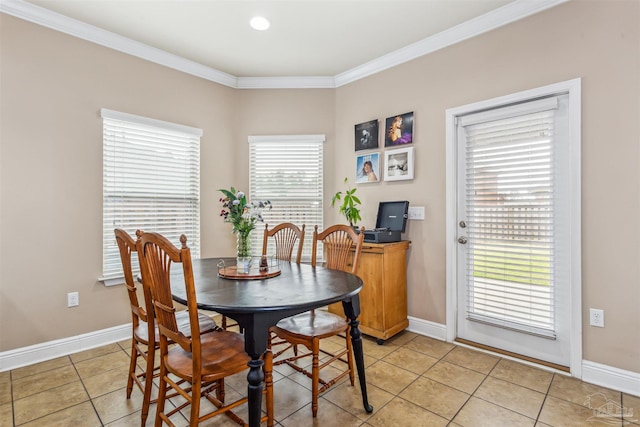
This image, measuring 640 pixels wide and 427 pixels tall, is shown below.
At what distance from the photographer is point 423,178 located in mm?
3076

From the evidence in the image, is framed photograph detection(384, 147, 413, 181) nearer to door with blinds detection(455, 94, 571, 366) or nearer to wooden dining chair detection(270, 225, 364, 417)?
door with blinds detection(455, 94, 571, 366)

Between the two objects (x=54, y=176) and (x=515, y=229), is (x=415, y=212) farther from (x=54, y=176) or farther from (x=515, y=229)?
(x=54, y=176)

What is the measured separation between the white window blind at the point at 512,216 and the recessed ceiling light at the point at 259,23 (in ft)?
6.20

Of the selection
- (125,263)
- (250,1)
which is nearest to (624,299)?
(125,263)

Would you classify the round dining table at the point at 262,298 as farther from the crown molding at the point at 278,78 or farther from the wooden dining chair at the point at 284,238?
the crown molding at the point at 278,78

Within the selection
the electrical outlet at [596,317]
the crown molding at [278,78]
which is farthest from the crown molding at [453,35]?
the electrical outlet at [596,317]

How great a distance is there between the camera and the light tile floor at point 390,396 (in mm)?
1829

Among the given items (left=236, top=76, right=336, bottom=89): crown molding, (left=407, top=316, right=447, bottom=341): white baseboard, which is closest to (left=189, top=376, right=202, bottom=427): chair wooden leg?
(left=407, top=316, right=447, bottom=341): white baseboard

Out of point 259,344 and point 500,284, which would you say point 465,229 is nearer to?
point 500,284

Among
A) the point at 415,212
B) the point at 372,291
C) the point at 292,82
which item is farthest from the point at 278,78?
the point at 372,291

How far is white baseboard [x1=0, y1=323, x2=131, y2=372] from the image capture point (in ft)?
7.99

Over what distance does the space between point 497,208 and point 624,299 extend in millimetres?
970

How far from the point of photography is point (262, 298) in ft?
5.02

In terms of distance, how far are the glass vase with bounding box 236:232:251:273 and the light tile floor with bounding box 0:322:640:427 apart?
81cm
